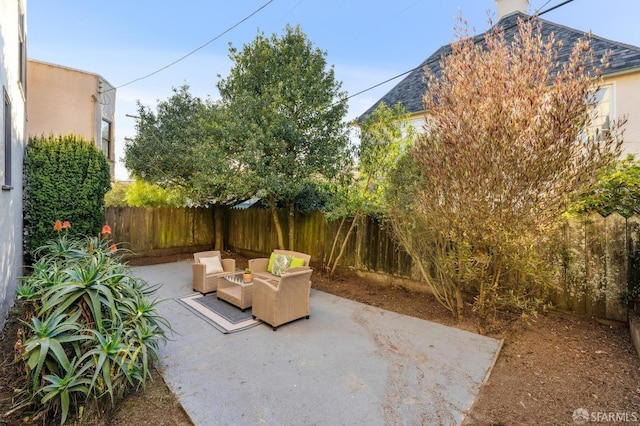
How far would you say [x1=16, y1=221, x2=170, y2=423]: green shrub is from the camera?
7.65ft

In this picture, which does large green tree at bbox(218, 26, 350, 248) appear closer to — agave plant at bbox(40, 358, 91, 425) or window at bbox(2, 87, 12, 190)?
window at bbox(2, 87, 12, 190)

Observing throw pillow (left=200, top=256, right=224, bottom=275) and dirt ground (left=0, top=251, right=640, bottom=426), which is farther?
throw pillow (left=200, top=256, right=224, bottom=275)

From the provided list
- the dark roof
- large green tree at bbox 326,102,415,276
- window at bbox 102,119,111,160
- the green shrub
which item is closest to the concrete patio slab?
the green shrub

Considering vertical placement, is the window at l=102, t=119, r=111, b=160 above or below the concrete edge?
above

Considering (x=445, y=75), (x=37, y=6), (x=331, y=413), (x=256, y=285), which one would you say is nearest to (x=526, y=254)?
(x=445, y=75)

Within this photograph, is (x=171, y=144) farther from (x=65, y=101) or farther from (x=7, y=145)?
(x=65, y=101)

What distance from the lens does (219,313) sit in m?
4.90

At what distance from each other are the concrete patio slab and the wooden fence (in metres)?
1.63

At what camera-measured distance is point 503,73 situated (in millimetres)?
3600

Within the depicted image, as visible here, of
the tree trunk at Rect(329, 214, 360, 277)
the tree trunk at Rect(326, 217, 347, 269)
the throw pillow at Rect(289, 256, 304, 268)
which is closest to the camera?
the throw pillow at Rect(289, 256, 304, 268)

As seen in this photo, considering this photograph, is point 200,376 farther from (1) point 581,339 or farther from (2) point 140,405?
(1) point 581,339

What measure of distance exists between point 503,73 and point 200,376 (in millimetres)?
4890

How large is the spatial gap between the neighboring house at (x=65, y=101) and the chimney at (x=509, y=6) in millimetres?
14819

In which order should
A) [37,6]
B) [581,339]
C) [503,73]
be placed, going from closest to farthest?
[503,73] < [581,339] < [37,6]
